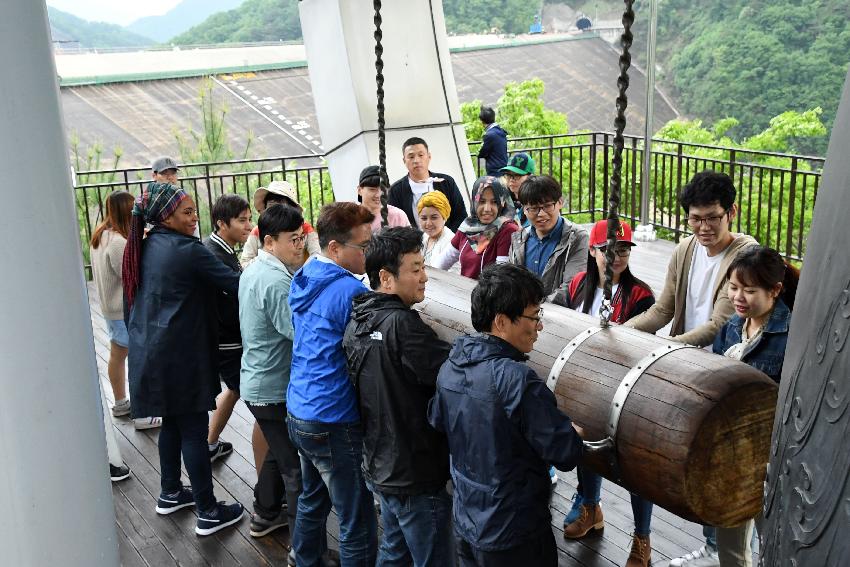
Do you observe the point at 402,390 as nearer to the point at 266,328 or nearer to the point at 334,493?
the point at 334,493

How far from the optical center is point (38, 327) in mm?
1895

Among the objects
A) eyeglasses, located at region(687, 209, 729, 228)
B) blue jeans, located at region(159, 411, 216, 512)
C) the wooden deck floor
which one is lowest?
the wooden deck floor

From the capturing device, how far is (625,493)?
3994 millimetres

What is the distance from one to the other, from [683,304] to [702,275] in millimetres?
142

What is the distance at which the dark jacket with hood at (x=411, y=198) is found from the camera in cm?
520

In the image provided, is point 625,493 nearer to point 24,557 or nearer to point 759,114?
point 24,557

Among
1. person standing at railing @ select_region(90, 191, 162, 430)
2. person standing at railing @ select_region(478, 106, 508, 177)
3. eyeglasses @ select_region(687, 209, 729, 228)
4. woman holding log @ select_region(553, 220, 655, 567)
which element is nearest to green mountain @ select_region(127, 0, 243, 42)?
person standing at railing @ select_region(478, 106, 508, 177)

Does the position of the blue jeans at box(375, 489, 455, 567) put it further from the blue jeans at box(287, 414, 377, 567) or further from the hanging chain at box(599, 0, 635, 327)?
the hanging chain at box(599, 0, 635, 327)

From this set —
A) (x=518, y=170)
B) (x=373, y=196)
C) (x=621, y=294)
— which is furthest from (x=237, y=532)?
(x=518, y=170)

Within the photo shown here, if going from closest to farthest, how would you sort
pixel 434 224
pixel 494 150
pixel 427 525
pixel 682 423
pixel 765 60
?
1. pixel 682 423
2. pixel 427 525
3. pixel 434 224
4. pixel 494 150
5. pixel 765 60

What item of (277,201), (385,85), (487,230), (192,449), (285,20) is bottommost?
(192,449)

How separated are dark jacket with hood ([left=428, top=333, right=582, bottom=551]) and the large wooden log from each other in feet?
0.49

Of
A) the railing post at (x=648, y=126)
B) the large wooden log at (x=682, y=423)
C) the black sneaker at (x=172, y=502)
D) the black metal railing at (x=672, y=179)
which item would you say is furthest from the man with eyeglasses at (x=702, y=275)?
the railing post at (x=648, y=126)

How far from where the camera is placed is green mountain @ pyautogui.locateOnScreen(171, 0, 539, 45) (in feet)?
127
